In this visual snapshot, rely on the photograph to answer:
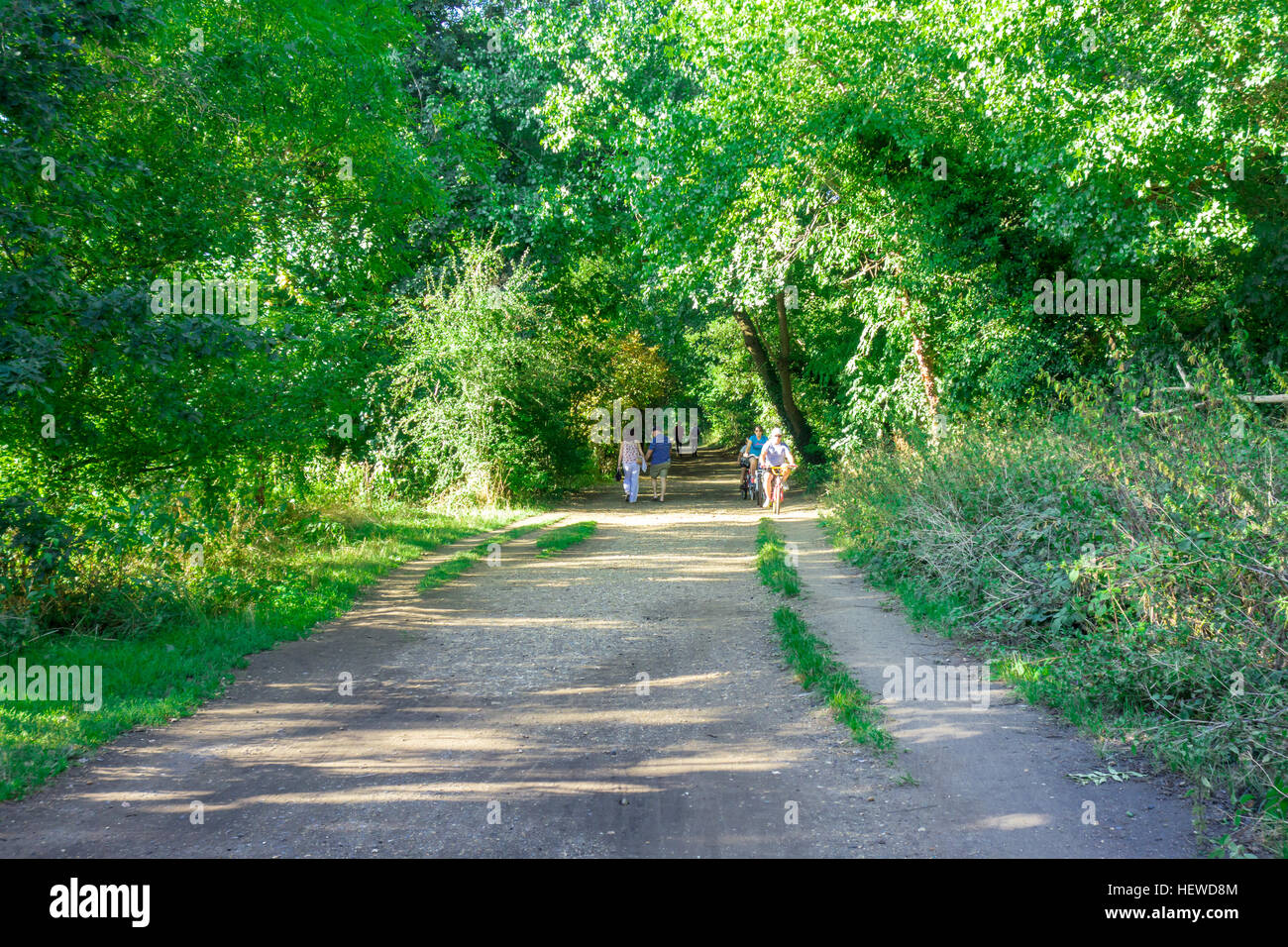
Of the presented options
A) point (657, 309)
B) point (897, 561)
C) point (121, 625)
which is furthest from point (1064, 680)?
point (657, 309)

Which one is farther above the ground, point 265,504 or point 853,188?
point 853,188

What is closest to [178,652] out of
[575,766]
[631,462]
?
[575,766]

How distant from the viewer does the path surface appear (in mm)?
4324

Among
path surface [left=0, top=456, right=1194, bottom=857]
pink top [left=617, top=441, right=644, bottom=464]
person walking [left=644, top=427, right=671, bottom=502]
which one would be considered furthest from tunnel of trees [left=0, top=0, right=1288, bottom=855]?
person walking [left=644, top=427, right=671, bottom=502]

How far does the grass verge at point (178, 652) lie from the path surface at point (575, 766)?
17 cm

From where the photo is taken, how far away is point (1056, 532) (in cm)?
804

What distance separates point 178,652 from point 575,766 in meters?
4.17

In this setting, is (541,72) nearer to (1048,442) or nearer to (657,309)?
(657,309)

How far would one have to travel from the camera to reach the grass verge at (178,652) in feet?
18.2

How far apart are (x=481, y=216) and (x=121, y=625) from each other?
17045 millimetres

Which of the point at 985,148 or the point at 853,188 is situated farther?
the point at 853,188

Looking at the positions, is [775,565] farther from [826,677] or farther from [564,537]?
[826,677]

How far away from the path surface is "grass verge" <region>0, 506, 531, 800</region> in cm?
17

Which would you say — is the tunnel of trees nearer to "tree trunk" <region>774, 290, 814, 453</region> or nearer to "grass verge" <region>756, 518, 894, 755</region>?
"grass verge" <region>756, 518, 894, 755</region>
